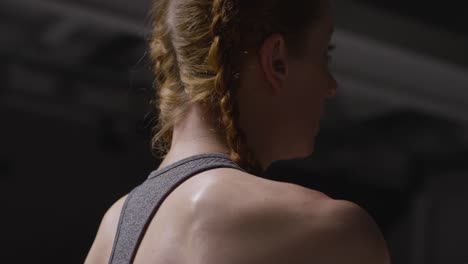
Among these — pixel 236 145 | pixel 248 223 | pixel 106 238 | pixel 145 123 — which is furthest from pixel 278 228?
pixel 145 123

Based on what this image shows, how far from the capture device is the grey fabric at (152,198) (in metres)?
0.89

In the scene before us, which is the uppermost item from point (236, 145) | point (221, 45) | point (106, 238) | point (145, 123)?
point (221, 45)

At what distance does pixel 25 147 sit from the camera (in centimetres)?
602

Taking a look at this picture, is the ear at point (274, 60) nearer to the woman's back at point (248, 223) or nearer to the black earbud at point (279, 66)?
the black earbud at point (279, 66)

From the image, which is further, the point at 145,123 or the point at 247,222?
the point at 145,123

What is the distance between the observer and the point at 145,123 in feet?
18.6

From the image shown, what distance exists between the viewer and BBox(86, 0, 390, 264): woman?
0.83 metres

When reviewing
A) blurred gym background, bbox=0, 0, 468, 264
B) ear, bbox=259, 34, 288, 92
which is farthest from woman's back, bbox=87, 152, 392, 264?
blurred gym background, bbox=0, 0, 468, 264

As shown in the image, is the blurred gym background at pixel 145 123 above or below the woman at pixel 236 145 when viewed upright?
below

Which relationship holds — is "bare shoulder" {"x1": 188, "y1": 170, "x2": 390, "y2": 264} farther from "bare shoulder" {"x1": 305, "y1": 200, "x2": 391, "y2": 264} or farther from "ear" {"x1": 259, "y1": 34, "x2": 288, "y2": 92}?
"ear" {"x1": 259, "y1": 34, "x2": 288, "y2": 92}

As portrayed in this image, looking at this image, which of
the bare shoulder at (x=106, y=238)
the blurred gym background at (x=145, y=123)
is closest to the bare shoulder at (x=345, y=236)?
the bare shoulder at (x=106, y=238)

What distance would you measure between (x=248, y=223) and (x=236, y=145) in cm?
13

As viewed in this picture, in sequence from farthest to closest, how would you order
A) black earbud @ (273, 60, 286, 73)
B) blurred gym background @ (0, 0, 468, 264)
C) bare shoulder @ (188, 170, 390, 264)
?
blurred gym background @ (0, 0, 468, 264) < black earbud @ (273, 60, 286, 73) < bare shoulder @ (188, 170, 390, 264)

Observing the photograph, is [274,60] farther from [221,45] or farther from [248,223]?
[248,223]
